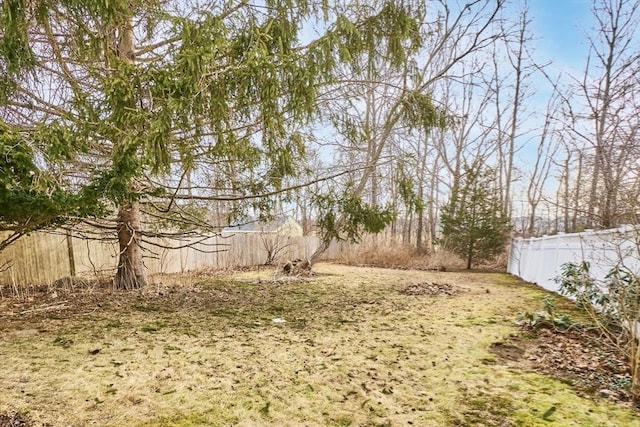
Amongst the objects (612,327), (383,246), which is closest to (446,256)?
(383,246)

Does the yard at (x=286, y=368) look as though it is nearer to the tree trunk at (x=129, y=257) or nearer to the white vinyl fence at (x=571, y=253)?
the tree trunk at (x=129, y=257)

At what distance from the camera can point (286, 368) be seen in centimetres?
270

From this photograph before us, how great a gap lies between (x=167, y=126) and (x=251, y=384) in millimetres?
2358

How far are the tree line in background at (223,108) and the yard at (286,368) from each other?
116 centimetres

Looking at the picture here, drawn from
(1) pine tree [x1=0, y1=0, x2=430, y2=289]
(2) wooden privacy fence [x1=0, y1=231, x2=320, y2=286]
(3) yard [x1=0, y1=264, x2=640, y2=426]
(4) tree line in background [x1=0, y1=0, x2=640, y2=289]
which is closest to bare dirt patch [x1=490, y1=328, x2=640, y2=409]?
(3) yard [x1=0, y1=264, x2=640, y2=426]

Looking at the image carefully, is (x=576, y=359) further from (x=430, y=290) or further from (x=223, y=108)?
(x=223, y=108)

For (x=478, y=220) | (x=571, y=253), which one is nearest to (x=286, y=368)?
(x=571, y=253)

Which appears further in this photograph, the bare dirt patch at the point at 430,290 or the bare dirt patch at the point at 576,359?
the bare dirt patch at the point at 430,290

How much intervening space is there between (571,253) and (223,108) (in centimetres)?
567

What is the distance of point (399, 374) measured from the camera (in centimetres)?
262

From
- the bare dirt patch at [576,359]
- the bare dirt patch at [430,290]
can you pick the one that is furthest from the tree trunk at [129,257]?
the bare dirt patch at [576,359]

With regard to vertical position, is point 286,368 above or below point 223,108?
below

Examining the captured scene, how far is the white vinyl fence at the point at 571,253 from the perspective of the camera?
350cm

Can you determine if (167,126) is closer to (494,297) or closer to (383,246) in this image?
(494,297)
